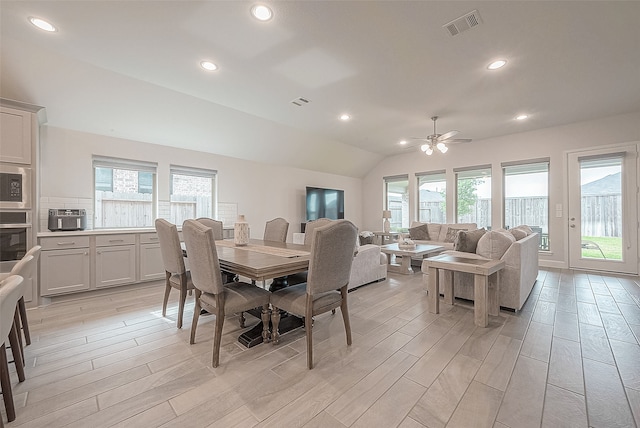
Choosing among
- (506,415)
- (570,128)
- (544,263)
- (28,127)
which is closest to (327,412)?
(506,415)

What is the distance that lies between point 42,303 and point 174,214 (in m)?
2.11

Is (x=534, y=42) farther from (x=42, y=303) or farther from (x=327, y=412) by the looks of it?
(x=42, y=303)

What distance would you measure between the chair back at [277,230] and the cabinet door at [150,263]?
5.84 feet

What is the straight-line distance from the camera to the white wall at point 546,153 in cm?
482

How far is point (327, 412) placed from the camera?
4.91 feet

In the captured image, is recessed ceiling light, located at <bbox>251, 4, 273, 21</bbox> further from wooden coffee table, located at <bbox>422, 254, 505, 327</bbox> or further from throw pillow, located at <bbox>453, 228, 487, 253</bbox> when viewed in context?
throw pillow, located at <bbox>453, 228, 487, 253</bbox>

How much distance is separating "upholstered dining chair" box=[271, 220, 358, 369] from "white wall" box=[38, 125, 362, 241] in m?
3.71

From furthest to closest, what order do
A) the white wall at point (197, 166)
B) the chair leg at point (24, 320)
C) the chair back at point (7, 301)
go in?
the white wall at point (197, 166) → the chair leg at point (24, 320) → the chair back at point (7, 301)

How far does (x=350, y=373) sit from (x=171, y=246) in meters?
1.94

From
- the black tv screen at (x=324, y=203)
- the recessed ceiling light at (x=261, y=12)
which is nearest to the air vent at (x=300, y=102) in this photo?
the recessed ceiling light at (x=261, y=12)

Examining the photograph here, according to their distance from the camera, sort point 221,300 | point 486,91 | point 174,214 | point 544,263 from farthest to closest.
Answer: point 544,263
point 174,214
point 486,91
point 221,300

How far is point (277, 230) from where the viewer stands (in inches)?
149

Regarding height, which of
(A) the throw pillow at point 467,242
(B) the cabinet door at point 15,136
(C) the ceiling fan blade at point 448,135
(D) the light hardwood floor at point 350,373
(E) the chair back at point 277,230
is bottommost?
(D) the light hardwood floor at point 350,373

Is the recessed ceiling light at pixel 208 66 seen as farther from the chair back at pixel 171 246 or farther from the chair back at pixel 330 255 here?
the chair back at pixel 330 255
